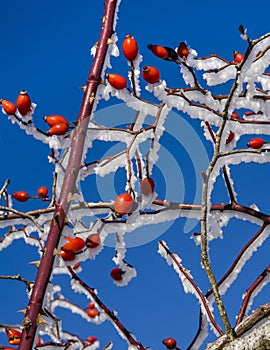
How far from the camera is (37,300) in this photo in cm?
177

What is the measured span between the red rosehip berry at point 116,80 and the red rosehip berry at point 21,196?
1.18 meters

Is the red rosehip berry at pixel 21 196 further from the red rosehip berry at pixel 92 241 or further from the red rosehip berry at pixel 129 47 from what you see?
the red rosehip berry at pixel 129 47

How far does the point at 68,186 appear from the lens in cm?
192

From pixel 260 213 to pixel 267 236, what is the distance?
0.16m

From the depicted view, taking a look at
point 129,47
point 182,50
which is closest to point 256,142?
point 182,50

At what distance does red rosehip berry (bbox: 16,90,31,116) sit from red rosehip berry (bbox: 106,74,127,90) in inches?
19.4

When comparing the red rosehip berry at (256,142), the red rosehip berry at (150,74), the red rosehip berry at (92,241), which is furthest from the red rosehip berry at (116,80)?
the red rosehip berry at (256,142)

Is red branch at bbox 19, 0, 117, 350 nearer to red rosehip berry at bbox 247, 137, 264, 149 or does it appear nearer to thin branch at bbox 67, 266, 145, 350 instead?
thin branch at bbox 67, 266, 145, 350

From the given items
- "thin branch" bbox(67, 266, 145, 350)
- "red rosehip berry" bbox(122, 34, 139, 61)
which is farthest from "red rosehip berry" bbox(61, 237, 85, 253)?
"red rosehip berry" bbox(122, 34, 139, 61)

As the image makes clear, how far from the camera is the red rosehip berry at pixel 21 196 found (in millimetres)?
3209

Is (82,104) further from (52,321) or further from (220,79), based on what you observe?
(220,79)

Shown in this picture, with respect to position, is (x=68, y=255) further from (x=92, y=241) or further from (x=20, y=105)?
(x=20, y=105)

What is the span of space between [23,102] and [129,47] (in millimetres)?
666

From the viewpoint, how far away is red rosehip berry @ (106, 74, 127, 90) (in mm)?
2418
